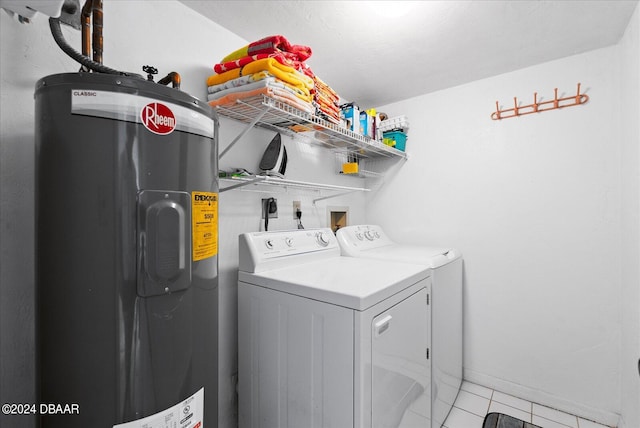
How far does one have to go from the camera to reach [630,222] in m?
1.56

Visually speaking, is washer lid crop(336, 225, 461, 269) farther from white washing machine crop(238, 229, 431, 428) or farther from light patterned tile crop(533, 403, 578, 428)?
light patterned tile crop(533, 403, 578, 428)

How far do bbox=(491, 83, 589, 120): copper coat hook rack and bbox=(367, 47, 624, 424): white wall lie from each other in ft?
0.13

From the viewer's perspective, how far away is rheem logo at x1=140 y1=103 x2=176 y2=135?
72cm

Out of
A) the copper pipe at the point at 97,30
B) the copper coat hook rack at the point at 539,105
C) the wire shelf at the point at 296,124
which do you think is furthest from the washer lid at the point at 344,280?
the copper coat hook rack at the point at 539,105

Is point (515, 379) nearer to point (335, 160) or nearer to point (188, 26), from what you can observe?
point (335, 160)

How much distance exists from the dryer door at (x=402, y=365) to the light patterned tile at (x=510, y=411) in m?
0.70

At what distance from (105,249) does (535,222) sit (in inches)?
95.3

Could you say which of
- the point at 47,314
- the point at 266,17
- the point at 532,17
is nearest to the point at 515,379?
the point at 532,17

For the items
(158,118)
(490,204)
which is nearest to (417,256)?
(490,204)

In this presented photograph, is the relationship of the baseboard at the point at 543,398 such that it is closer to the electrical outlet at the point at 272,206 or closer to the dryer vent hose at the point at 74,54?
the electrical outlet at the point at 272,206

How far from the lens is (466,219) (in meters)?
2.29

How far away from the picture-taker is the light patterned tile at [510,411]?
186 centimetres

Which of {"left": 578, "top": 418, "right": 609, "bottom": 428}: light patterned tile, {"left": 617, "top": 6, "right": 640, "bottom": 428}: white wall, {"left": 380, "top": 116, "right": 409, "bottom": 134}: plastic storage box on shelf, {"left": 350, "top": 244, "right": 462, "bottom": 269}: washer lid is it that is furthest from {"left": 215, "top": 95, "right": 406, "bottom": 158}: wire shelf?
{"left": 578, "top": 418, "right": 609, "bottom": 428}: light patterned tile

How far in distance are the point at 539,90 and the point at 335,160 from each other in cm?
152
